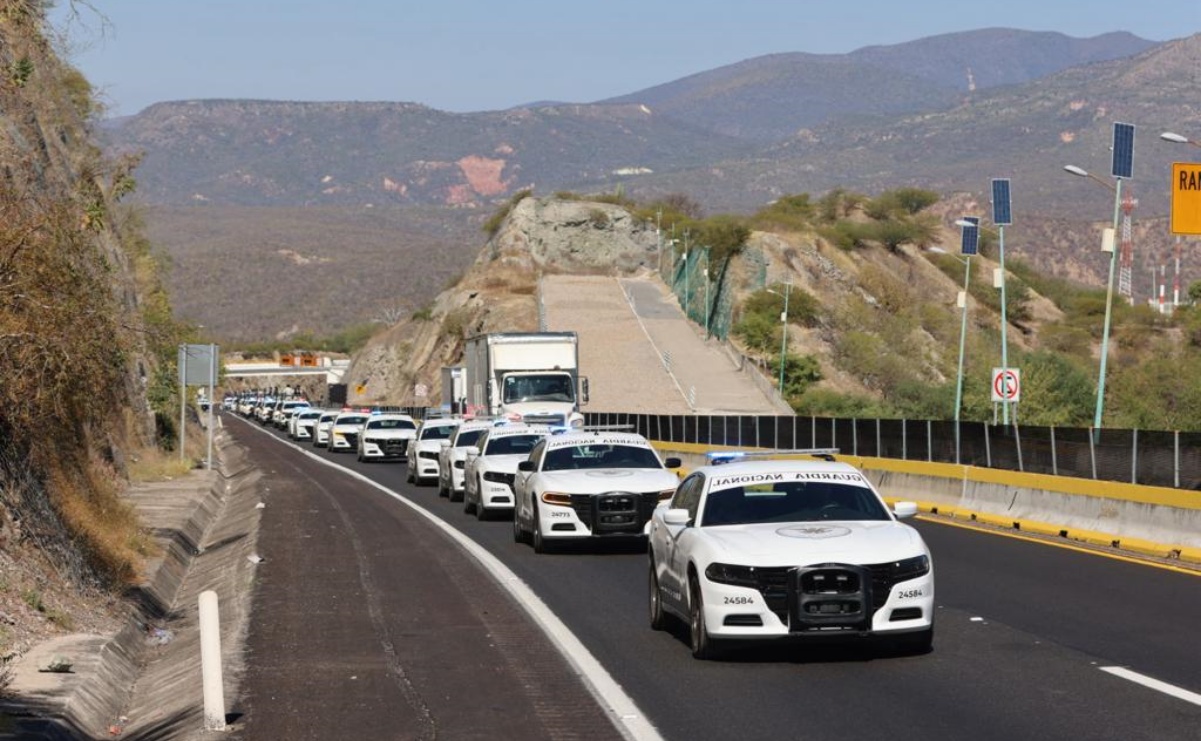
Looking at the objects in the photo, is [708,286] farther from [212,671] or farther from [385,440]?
[212,671]

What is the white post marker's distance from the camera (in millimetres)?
10594

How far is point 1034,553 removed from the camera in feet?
72.1

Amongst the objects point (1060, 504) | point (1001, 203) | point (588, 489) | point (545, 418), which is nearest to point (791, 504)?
point (588, 489)

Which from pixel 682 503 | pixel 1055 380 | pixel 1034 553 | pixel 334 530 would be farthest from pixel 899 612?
pixel 1055 380

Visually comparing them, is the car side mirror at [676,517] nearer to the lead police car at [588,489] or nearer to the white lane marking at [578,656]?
the white lane marking at [578,656]

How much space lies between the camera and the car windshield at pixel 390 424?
186ft

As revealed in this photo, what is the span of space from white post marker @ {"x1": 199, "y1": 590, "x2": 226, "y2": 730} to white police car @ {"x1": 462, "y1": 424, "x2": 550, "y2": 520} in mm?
16689

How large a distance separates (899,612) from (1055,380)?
87.5 m

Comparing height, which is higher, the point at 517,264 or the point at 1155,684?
the point at 517,264

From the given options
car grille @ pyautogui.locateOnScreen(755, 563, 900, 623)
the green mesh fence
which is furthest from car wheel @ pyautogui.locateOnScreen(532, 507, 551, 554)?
the green mesh fence

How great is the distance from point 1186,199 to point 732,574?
2527 centimetres

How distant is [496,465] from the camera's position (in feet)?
94.1

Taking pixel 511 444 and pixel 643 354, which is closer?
pixel 511 444

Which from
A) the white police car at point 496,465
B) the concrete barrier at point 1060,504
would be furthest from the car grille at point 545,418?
the concrete barrier at point 1060,504
